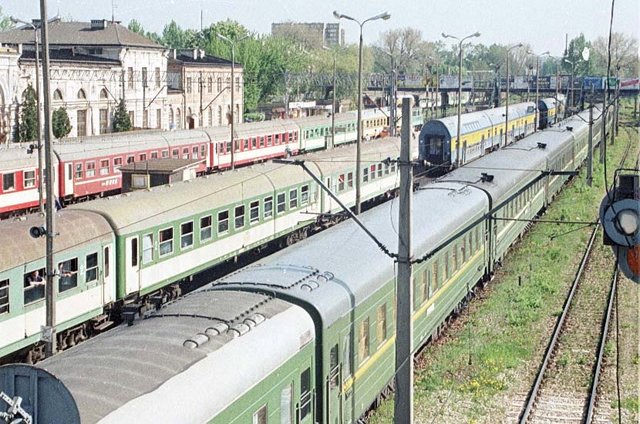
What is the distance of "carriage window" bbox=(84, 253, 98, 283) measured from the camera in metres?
19.2

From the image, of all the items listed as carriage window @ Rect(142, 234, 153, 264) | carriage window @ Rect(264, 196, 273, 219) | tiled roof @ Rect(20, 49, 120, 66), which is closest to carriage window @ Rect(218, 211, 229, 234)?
carriage window @ Rect(264, 196, 273, 219)

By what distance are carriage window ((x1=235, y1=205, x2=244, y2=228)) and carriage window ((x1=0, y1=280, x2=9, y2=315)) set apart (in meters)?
10.7

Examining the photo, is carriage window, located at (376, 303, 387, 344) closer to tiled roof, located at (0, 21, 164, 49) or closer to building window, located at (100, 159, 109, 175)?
building window, located at (100, 159, 109, 175)

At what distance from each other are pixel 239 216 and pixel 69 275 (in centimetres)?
942

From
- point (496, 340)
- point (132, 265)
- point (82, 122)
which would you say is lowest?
point (496, 340)

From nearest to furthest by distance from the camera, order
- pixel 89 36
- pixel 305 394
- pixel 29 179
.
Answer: pixel 305 394 → pixel 29 179 → pixel 89 36

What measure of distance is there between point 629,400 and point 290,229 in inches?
588

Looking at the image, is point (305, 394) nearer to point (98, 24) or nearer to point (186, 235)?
point (186, 235)

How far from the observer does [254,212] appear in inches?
1103

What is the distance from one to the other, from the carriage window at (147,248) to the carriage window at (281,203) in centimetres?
836

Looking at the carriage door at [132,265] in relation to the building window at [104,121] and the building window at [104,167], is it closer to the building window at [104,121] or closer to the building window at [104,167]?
the building window at [104,167]

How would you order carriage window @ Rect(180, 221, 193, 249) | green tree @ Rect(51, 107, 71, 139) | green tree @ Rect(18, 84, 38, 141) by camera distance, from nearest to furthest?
1. carriage window @ Rect(180, 221, 193, 249)
2. green tree @ Rect(18, 84, 38, 141)
3. green tree @ Rect(51, 107, 71, 139)

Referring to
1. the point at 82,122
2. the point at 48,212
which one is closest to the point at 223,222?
the point at 48,212

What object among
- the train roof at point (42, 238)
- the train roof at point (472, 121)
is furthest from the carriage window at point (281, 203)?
the train roof at point (472, 121)
